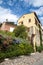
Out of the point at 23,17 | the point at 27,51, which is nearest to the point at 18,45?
the point at 27,51

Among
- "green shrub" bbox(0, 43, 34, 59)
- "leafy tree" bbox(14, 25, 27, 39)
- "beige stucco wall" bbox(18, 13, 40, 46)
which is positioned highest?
"beige stucco wall" bbox(18, 13, 40, 46)

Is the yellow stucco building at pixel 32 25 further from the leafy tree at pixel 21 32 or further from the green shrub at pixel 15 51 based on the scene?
the green shrub at pixel 15 51

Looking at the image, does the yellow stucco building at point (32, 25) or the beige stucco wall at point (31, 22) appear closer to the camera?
the yellow stucco building at point (32, 25)

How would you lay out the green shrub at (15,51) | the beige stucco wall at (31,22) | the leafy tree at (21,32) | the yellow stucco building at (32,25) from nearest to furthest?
the green shrub at (15,51) → the leafy tree at (21,32) → the yellow stucco building at (32,25) → the beige stucco wall at (31,22)

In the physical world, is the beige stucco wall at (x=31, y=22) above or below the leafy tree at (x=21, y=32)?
above

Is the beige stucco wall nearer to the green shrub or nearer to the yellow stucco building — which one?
the yellow stucco building

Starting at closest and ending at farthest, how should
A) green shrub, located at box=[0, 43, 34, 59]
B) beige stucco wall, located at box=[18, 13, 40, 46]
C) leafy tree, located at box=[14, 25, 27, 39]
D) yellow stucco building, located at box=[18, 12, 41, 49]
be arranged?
green shrub, located at box=[0, 43, 34, 59], leafy tree, located at box=[14, 25, 27, 39], yellow stucco building, located at box=[18, 12, 41, 49], beige stucco wall, located at box=[18, 13, 40, 46]

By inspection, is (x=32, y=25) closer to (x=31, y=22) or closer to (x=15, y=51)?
(x=31, y=22)

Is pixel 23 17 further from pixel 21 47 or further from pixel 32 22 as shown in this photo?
pixel 21 47

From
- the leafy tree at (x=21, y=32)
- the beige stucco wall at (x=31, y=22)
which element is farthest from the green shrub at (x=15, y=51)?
the beige stucco wall at (x=31, y=22)

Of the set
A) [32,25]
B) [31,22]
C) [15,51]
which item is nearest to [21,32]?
[32,25]

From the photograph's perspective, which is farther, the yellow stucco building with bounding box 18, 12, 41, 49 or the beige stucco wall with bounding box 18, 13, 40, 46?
the beige stucco wall with bounding box 18, 13, 40, 46

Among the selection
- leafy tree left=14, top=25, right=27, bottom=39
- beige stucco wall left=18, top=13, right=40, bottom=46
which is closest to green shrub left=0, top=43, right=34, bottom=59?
leafy tree left=14, top=25, right=27, bottom=39

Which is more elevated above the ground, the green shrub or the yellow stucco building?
the yellow stucco building
